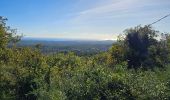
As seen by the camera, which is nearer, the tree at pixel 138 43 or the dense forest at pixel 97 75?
the dense forest at pixel 97 75

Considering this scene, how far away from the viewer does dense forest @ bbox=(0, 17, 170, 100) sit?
13555mm

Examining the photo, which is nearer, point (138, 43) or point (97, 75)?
point (97, 75)

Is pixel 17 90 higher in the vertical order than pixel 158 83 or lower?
lower

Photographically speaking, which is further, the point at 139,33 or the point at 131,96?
the point at 139,33

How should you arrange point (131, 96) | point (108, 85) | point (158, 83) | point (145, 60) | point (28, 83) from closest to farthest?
point (158, 83), point (131, 96), point (108, 85), point (28, 83), point (145, 60)

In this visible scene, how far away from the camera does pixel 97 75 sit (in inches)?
615

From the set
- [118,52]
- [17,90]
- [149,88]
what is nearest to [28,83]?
[17,90]

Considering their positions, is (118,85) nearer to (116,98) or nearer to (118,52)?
(116,98)

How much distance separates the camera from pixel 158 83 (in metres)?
12.4

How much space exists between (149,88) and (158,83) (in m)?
0.35

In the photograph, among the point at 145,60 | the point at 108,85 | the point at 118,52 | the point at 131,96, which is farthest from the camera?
the point at 118,52

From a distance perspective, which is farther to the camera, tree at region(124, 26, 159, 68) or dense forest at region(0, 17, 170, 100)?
tree at region(124, 26, 159, 68)

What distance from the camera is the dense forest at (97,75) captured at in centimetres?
1356

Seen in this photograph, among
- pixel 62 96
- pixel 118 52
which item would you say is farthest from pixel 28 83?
pixel 118 52
